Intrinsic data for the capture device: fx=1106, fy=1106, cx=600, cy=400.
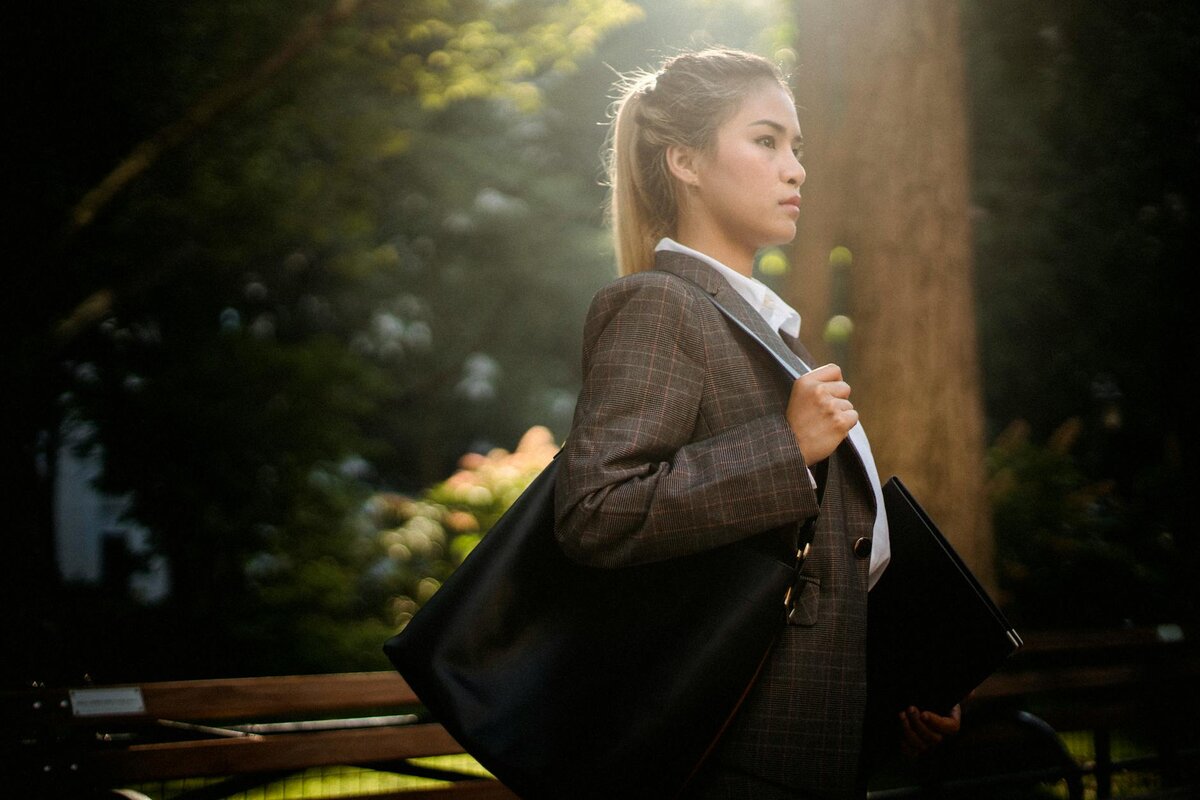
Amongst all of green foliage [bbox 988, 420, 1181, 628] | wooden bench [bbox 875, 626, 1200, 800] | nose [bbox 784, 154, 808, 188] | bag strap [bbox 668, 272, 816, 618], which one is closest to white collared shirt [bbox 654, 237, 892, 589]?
bag strap [bbox 668, 272, 816, 618]

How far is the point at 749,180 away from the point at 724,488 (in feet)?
2.21

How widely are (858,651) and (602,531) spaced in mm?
508

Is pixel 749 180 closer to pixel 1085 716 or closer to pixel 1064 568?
pixel 1085 716

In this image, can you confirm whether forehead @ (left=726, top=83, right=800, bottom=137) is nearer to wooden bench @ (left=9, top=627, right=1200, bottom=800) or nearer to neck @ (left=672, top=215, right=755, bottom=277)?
neck @ (left=672, top=215, right=755, bottom=277)

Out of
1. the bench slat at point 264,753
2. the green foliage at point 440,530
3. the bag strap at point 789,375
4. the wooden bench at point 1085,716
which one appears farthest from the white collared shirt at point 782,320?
the green foliage at point 440,530

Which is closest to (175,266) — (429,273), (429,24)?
(429,24)

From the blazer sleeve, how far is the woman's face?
27 cm

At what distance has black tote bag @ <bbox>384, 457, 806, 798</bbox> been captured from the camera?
171cm

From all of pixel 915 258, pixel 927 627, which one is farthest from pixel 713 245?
pixel 915 258

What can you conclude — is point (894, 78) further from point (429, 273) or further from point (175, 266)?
point (429, 273)

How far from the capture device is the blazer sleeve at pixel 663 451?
1.74m

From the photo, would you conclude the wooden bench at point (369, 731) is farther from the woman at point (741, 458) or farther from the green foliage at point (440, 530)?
the green foliage at point (440, 530)

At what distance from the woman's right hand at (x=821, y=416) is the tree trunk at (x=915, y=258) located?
340 centimetres

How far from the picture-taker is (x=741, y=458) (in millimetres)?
→ 1771
